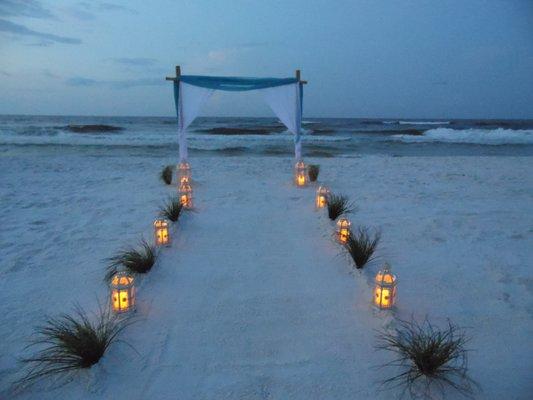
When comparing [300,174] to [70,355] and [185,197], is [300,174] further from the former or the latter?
[70,355]

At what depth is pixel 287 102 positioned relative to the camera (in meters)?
7.82

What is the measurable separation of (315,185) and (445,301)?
15.4 ft


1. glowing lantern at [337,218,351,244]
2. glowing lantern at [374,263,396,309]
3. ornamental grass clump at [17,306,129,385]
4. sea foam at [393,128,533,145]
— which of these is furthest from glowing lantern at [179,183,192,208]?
sea foam at [393,128,533,145]

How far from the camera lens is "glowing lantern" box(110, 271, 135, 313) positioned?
9.14 ft

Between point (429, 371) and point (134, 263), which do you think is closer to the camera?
point (429, 371)

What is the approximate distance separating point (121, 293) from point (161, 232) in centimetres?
140

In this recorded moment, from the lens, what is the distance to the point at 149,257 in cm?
355

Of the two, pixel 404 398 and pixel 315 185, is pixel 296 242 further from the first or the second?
pixel 315 185

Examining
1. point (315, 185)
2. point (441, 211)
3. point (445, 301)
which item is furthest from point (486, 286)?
point (315, 185)

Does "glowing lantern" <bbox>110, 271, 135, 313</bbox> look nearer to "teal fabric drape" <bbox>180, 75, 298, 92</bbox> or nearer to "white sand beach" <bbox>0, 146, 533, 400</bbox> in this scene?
"white sand beach" <bbox>0, 146, 533, 400</bbox>

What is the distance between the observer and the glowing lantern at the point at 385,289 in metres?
2.85

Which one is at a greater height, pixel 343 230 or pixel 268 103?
pixel 268 103

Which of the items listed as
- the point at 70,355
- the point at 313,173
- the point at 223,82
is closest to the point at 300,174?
the point at 313,173

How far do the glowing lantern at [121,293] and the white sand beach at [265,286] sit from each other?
0.44 ft
